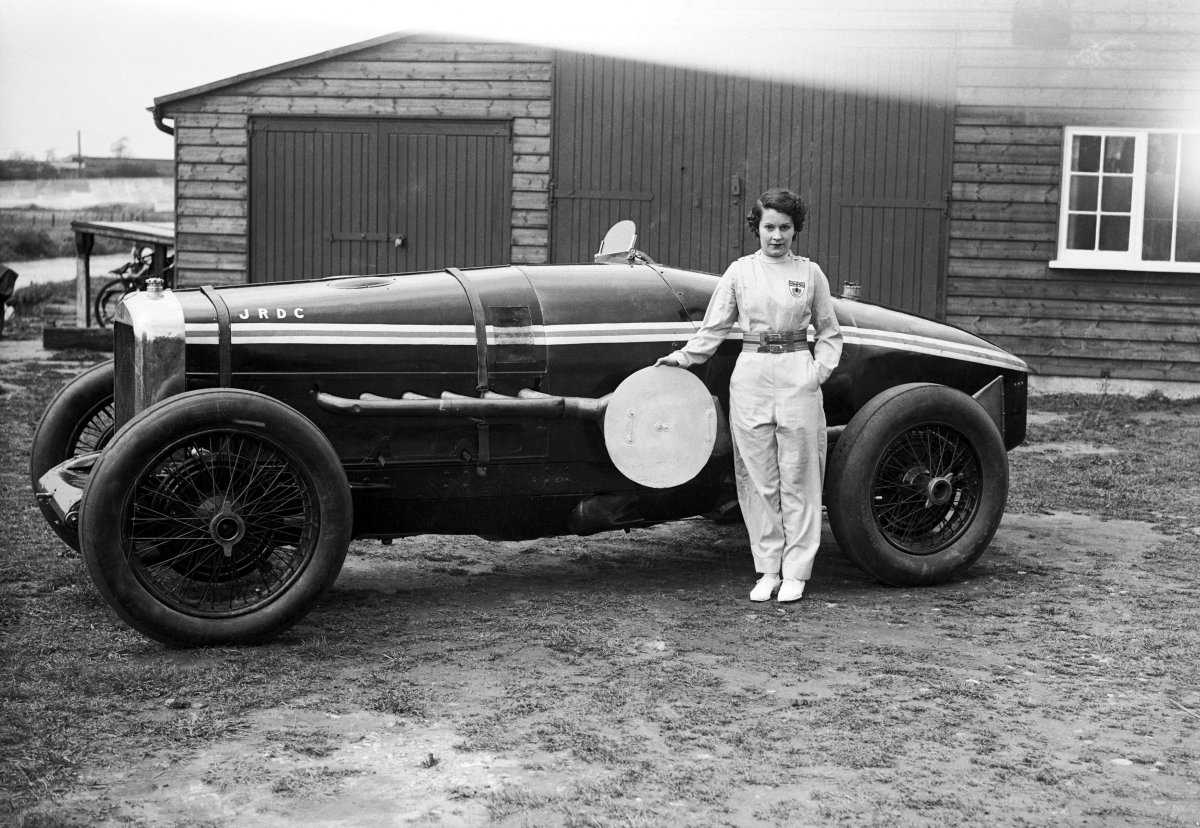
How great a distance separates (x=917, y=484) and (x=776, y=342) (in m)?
0.90

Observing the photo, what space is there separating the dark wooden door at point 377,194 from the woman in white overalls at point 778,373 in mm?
8496

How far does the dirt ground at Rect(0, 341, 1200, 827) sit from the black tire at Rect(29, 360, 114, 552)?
45cm

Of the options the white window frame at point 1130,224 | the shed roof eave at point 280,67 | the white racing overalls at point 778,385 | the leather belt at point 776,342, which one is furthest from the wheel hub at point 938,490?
the shed roof eave at point 280,67

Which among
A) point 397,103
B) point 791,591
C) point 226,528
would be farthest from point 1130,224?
point 226,528

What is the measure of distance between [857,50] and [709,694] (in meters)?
10.4

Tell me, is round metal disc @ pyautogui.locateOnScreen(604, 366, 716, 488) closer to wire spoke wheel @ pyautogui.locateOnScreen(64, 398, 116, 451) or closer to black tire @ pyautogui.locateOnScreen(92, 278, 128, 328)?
wire spoke wheel @ pyautogui.locateOnScreen(64, 398, 116, 451)

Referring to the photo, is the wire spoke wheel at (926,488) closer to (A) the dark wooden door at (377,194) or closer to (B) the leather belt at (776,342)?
(B) the leather belt at (776,342)

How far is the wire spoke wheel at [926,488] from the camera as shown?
5.72 metres

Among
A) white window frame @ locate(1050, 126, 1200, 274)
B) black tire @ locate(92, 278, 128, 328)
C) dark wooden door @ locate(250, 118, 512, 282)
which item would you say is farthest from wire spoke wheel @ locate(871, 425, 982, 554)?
black tire @ locate(92, 278, 128, 328)

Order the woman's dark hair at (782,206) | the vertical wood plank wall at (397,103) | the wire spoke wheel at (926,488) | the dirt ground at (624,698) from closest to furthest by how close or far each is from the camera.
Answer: the dirt ground at (624,698), the woman's dark hair at (782,206), the wire spoke wheel at (926,488), the vertical wood plank wall at (397,103)

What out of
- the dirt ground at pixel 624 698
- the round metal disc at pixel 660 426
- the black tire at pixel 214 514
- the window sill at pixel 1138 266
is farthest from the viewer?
the window sill at pixel 1138 266

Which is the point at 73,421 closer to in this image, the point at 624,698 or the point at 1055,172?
the point at 624,698

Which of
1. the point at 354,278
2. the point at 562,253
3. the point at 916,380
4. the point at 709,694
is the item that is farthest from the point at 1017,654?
the point at 562,253

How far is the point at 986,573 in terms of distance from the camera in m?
6.05
